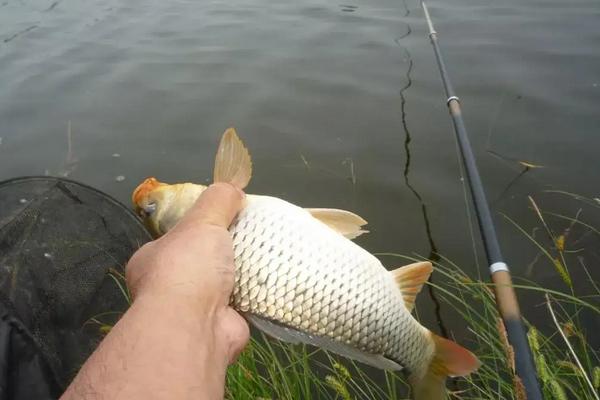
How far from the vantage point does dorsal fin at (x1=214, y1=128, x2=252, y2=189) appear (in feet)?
6.40

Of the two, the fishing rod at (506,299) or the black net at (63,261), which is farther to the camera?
the black net at (63,261)

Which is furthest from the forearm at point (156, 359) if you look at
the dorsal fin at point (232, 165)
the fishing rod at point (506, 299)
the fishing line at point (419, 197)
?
the fishing line at point (419, 197)

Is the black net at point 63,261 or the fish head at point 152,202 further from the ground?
the fish head at point 152,202

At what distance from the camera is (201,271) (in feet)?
5.08

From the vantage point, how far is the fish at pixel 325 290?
178cm

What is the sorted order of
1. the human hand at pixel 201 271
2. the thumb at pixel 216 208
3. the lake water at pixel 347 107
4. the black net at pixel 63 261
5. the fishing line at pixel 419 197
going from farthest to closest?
the lake water at pixel 347 107 → the fishing line at pixel 419 197 → the black net at pixel 63 261 → the thumb at pixel 216 208 → the human hand at pixel 201 271

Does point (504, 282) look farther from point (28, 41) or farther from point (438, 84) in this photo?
point (28, 41)

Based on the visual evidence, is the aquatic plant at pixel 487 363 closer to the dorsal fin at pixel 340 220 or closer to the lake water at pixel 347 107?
the lake water at pixel 347 107

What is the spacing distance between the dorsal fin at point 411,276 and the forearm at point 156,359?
2.63 feet

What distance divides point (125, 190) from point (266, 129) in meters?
1.45

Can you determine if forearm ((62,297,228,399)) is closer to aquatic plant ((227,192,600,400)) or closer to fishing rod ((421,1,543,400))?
aquatic plant ((227,192,600,400))

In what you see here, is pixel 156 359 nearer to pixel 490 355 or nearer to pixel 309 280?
pixel 309 280

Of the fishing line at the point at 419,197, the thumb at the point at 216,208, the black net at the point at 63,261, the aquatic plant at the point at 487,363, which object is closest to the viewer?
the thumb at the point at 216,208

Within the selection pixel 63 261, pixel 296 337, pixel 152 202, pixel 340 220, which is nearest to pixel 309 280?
pixel 296 337
